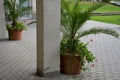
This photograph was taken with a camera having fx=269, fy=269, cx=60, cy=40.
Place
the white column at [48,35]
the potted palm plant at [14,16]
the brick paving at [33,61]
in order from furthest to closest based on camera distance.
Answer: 1. the potted palm plant at [14,16]
2. the brick paving at [33,61]
3. the white column at [48,35]

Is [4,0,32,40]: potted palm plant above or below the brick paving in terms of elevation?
above

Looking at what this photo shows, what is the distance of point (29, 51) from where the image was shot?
9.03 metres

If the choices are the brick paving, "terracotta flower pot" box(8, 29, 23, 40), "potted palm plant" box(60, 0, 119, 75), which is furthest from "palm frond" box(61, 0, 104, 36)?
"terracotta flower pot" box(8, 29, 23, 40)

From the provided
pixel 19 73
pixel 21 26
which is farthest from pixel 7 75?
pixel 21 26

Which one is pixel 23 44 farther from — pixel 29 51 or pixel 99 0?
pixel 99 0

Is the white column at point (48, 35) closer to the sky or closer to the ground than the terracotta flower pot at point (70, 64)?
closer to the sky

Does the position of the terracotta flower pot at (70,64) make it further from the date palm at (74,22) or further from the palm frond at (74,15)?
the palm frond at (74,15)

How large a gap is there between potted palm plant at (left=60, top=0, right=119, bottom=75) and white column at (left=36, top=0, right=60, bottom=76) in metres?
0.22

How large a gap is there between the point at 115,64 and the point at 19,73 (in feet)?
8.92

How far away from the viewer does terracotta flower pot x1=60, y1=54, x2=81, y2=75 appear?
20.9 feet

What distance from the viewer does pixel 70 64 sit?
21.0 feet

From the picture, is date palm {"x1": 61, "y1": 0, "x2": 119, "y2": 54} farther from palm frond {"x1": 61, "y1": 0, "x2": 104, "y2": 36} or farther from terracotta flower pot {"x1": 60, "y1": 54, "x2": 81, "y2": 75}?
terracotta flower pot {"x1": 60, "y1": 54, "x2": 81, "y2": 75}

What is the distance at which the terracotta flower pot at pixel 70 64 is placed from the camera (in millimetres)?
6379

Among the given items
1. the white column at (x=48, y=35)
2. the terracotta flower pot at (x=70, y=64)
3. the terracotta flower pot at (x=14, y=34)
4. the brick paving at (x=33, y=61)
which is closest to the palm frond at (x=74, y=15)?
the white column at (x=48, y=35)
